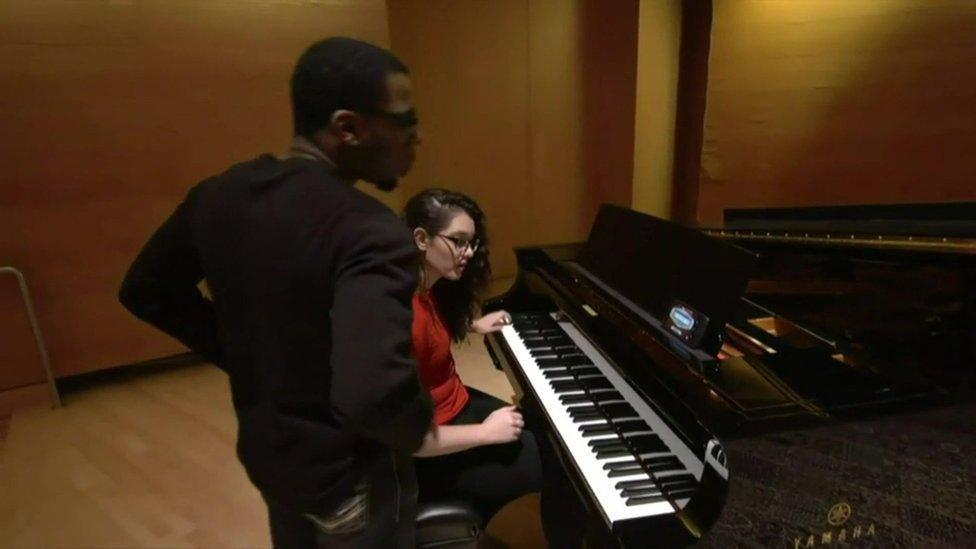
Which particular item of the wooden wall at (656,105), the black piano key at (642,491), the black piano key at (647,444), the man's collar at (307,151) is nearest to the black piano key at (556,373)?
the black piano key at (647,444)

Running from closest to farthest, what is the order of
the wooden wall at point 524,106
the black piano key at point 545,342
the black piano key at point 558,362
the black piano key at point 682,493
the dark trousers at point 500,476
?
1. the black piano key at point 682,493
2. the dark trousers at point 500,476
3. the black piano key at point 558,362
4. the black piano key at point 545,342
5. the wooden wall at point 524,106

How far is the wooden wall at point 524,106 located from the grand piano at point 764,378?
2109 mm

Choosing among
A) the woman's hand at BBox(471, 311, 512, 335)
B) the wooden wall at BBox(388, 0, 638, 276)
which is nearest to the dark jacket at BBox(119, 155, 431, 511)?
the woman's hand at BBox(471, 311, 512, 335)

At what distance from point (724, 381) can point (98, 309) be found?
3.27 m

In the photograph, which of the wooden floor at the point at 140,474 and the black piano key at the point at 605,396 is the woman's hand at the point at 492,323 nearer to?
the black piano key at the point at 605,396

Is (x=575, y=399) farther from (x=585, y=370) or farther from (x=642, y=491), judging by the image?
(x=642, y=491)

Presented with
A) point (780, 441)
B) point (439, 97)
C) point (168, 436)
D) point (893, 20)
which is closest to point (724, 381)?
point (780, 441)

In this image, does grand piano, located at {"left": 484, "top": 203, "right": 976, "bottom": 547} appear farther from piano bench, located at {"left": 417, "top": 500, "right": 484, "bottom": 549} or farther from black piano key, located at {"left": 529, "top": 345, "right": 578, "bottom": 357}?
piano bench, located at {"left": 417, "top": 500, "right": 484, "bottom": 549}

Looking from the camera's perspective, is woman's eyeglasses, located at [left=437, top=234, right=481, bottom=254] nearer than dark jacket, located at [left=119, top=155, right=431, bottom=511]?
No

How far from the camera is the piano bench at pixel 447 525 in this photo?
1.20m

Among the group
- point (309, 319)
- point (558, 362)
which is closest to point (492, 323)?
point (558, 362)

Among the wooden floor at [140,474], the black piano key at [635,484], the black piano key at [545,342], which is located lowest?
the wooden floor at [140,474]

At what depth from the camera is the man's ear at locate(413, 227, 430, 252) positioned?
4.68 ft

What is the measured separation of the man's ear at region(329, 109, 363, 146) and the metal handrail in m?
2.84
